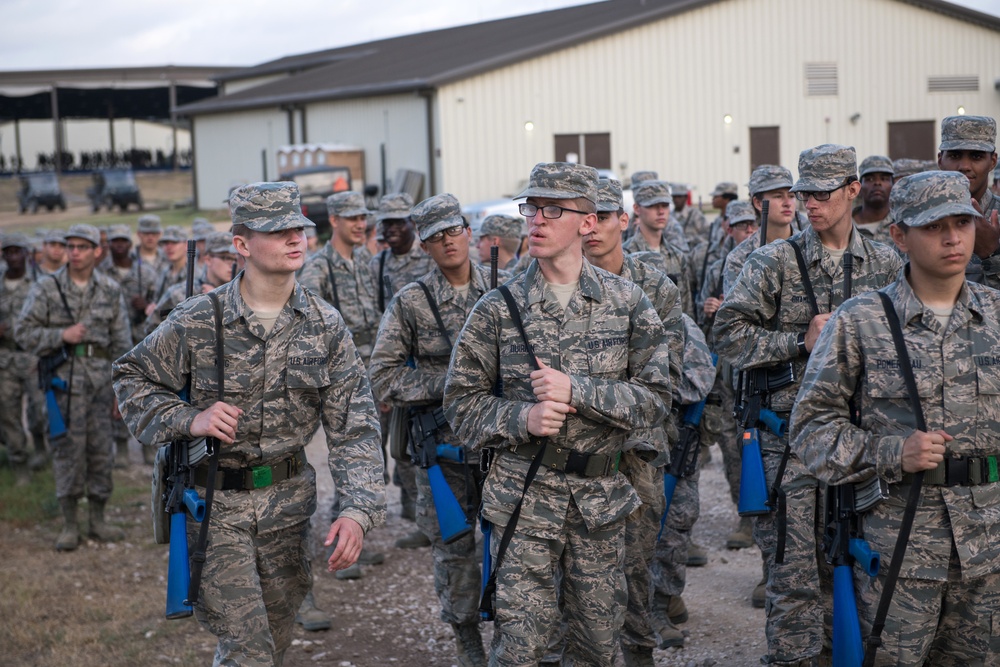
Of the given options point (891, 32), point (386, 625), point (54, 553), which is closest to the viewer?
point (386, 625)

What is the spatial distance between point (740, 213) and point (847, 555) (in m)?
5.81

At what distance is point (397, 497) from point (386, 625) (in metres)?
3.34

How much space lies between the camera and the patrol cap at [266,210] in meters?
4.86

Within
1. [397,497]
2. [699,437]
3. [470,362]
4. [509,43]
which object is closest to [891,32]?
[509,43]

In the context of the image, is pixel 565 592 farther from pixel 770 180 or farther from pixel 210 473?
pixel 770 180

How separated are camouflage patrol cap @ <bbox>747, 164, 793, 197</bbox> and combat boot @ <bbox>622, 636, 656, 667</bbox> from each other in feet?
12.1

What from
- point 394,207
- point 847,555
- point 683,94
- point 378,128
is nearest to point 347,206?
point 394,207

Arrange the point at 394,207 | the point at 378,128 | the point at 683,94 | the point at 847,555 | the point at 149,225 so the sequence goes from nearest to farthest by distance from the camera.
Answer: the point at 847,555
the point at 394,207
the point at 149,225
the point at 683,94
the point at 378,128

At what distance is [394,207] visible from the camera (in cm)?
948

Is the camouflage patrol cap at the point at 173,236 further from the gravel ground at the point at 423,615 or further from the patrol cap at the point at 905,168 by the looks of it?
the patrol cap at the point at 905,168

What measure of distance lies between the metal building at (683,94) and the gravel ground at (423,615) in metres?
21.7

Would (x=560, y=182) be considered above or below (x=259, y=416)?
above

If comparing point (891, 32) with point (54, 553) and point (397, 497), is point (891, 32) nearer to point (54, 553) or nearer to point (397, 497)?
Result: point (397, 497)

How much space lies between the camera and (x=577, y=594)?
4.83 m
